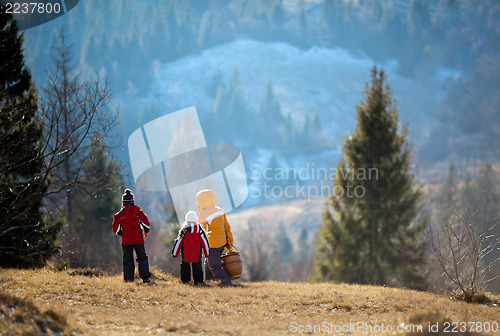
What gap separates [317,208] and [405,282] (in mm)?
96153

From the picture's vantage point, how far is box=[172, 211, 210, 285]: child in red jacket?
1268cm

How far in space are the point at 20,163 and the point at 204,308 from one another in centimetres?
732

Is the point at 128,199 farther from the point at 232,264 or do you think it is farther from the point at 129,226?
the point at 232,264

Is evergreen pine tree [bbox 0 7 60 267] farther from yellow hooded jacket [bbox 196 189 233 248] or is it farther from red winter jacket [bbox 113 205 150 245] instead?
yellow hooded jacket [bbox 196 189 233 248]

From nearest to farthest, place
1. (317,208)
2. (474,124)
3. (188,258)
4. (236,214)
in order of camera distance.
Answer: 1. (188,258)
2. (236,214)
3. (317,208)
4. (474,124)

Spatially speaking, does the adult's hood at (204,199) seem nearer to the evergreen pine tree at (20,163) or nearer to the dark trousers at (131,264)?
the dark trousers at (131,264)

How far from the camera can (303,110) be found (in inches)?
7490

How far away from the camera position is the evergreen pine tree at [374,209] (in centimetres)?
2539

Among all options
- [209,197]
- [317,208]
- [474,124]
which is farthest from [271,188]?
[209,197]

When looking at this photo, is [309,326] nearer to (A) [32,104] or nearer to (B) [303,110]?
(A) [32,104]

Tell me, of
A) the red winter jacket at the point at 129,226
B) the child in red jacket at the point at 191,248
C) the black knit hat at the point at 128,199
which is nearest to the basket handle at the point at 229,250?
the child in red jacket at the point at 191,248

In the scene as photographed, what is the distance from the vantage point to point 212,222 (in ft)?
43.8

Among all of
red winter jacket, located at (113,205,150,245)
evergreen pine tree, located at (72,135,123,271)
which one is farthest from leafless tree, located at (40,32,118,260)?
evergreen pine tree, located at (72,135,123,271)

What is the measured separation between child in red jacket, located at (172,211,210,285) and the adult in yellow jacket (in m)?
0.38
